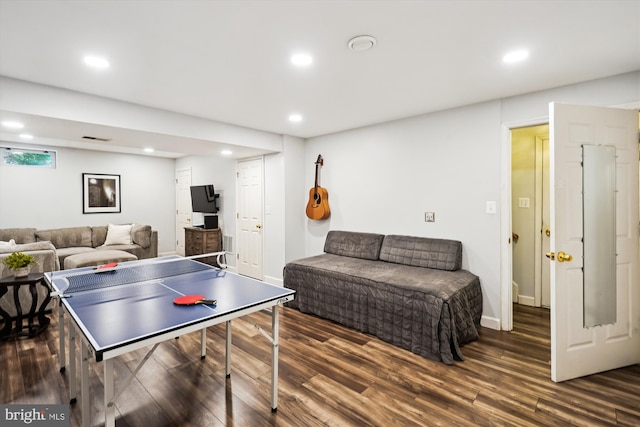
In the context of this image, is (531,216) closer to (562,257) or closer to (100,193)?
(562,257)

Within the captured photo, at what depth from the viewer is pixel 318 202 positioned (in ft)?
15.2

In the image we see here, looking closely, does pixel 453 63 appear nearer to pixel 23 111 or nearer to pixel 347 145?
pixel 347 145

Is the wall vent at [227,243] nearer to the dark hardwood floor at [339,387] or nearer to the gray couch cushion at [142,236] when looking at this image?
the gray couch cushion at [142,236]

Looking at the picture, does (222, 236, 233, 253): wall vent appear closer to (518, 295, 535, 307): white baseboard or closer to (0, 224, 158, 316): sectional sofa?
(0, 224, 158, 316): sectional sofa

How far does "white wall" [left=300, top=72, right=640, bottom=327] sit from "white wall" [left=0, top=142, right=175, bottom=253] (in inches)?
192

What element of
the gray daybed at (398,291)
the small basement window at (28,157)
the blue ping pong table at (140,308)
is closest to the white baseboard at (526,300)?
the gray daybed at (398,291)

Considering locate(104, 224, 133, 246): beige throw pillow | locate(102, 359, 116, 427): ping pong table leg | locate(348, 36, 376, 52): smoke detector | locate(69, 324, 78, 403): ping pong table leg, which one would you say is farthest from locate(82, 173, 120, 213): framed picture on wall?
locate(348, 36, 376, 52): smoke detector

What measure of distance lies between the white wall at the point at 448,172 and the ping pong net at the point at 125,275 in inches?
94.0

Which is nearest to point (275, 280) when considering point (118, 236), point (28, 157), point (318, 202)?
point (318, 202)

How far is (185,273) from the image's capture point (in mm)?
2500

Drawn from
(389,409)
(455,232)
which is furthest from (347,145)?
(389,409)

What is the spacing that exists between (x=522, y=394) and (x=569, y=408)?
252 mm

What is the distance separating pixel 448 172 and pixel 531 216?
1323 mm

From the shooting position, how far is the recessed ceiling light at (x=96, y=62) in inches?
87.7
